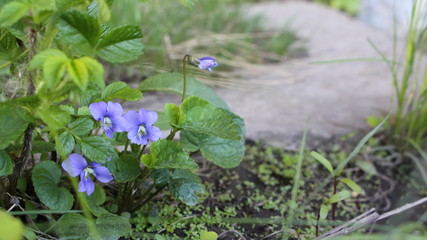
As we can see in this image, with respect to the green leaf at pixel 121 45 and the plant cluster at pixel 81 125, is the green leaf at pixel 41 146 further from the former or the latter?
the green leaf at pixel 121 45

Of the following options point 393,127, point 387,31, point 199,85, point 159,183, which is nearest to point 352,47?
point 387,31

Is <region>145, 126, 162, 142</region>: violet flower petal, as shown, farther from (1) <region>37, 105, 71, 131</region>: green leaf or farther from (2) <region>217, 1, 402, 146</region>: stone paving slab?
(2) <region>217, 1, 402, 146</region>: stone paving slab

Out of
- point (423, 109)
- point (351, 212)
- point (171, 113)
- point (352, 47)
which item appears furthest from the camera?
point (352, 47)

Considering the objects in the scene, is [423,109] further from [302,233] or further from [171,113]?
[171,113]

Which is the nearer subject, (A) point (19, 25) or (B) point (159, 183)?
(A) point (19, 25)

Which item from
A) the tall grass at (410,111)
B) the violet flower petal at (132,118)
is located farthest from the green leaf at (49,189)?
the tall grass at (410,111)

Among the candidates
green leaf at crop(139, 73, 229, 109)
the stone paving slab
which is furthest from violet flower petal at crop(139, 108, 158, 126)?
the stone paving slab
